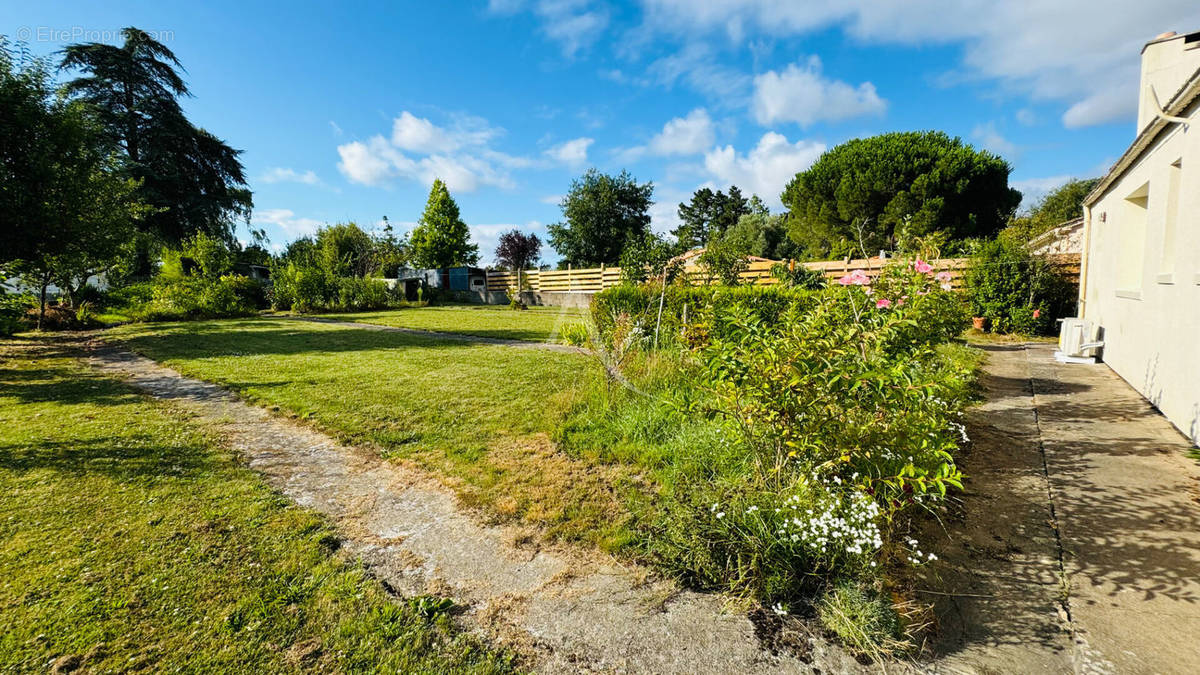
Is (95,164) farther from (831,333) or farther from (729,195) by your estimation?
(729,195)

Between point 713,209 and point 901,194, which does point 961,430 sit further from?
point 713,209

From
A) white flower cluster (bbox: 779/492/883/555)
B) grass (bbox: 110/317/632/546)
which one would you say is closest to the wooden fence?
grass (bbox: 110/317/632/546)

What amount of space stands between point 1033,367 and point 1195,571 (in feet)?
21.0

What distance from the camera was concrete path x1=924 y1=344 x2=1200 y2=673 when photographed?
1.80 meters

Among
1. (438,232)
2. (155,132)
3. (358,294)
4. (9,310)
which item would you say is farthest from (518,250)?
(9,310)

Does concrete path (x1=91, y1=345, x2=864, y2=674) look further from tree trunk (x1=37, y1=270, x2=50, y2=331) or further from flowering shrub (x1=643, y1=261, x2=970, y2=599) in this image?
tree trunk (x1=37, y1=270, x2=50, y2=331)

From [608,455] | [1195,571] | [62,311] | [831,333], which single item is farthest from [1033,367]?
[62,311]

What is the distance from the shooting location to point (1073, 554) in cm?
238

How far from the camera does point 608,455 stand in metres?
3.81

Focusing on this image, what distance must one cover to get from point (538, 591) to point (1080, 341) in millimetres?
9878

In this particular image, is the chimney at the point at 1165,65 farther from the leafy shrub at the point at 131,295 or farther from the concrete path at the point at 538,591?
the leafy shrub at the point at 131,295

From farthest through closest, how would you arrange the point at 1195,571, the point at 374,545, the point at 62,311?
1. the point at 62,311
2. the point at 374,545
3. the point at 1195,571

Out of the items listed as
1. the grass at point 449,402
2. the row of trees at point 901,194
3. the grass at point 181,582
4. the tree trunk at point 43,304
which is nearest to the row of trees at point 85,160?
the tree trunk at point 43,304

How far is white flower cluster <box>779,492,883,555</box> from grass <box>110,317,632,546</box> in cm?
95
